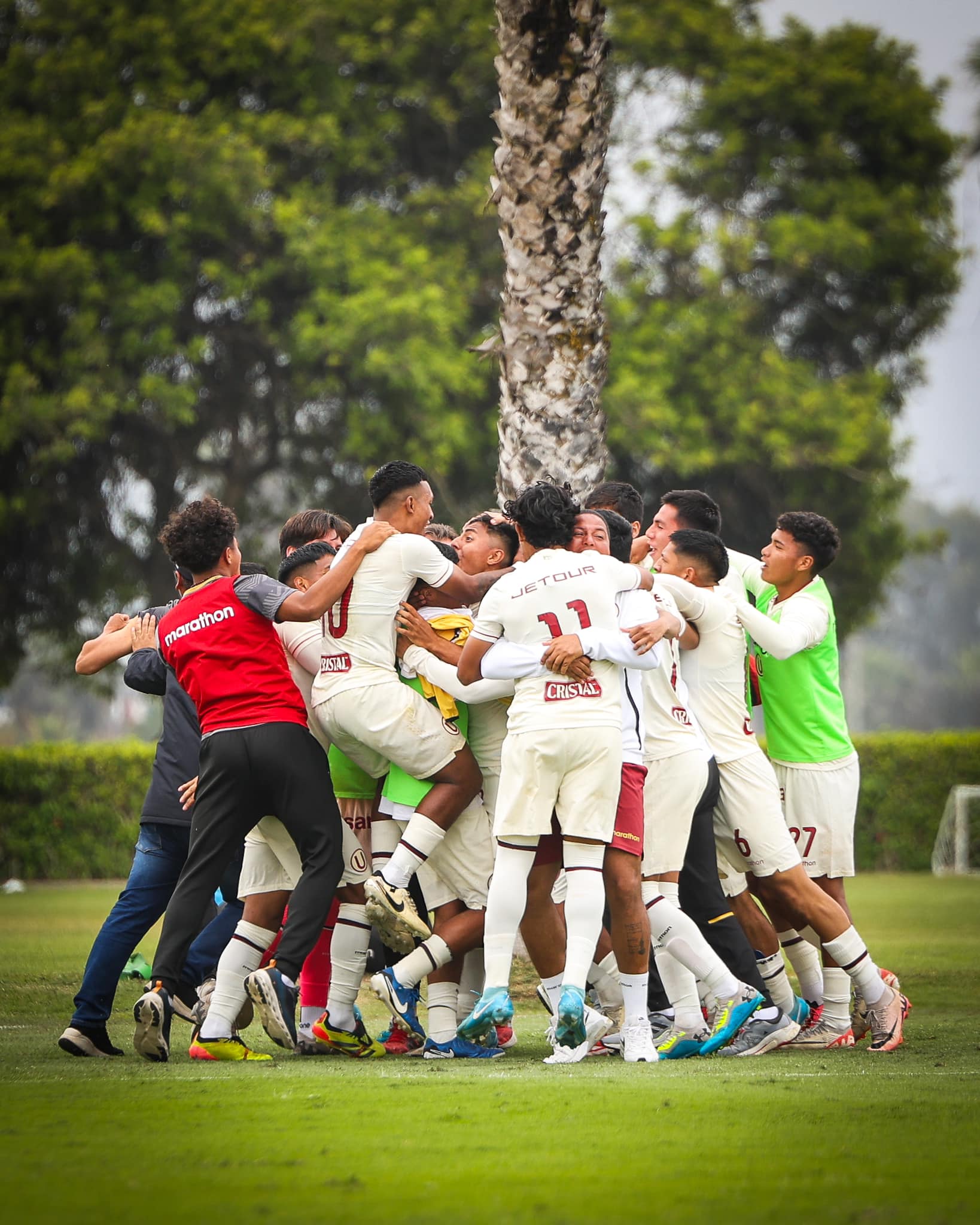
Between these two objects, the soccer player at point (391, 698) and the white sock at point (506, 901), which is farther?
the soccer player at point (391, 698)

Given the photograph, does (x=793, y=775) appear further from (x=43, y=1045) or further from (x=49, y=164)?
(x=49, y=164)

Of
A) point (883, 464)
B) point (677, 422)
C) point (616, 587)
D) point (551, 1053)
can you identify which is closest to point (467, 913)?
point (551, 1053)

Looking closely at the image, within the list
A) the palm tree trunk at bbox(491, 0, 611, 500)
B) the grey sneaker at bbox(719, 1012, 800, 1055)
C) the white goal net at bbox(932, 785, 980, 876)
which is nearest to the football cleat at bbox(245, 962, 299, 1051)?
the grey sneaker at bbox(719, 1012, 800, 1055)

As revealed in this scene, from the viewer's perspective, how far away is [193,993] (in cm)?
777

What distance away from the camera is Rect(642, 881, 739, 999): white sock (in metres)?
6.56

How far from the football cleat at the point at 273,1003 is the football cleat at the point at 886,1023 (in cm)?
264

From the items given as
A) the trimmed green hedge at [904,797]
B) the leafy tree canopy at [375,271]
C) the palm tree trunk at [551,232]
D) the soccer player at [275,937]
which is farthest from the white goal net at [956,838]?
the soccer player at [275,937]

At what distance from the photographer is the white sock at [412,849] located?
6.60 metres

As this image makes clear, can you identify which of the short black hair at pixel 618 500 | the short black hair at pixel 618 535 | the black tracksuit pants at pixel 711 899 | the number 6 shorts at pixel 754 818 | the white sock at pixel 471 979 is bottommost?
the white sock at pixel 471 979

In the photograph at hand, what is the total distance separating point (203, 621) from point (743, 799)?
257 cm

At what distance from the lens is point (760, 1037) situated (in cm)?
676

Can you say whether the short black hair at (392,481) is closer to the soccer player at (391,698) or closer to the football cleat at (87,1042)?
the soccer player at (391,698)

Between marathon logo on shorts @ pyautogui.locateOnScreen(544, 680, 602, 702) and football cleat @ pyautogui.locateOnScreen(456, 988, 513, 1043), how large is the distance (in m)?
1.21

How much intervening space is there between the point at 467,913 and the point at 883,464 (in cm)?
1798
